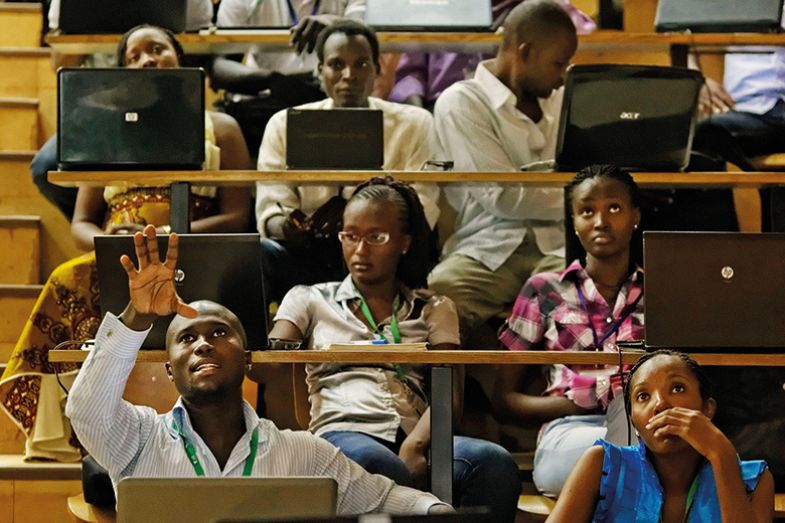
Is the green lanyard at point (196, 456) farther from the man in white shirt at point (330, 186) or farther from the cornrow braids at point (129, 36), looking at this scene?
the cornrow braids at point (129, 36)

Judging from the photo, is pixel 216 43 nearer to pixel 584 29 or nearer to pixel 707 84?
pixel 584 29

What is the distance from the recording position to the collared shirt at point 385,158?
4078mm

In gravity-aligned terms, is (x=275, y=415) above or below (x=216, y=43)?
below

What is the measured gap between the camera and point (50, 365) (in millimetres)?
3807

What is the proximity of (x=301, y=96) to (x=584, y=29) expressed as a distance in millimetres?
953

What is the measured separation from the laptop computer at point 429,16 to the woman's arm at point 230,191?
0.54 metres

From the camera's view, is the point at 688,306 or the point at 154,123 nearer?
the point at 688,306

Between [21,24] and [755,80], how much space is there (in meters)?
2.59

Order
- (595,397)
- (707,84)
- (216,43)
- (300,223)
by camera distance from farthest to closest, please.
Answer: (707,84)
(216,43)
(300,223)
(595,397)

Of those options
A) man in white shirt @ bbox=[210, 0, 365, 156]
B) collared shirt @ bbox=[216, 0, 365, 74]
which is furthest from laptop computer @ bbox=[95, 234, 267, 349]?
collared shirt @ bbox=[216, 0, 365, 74]

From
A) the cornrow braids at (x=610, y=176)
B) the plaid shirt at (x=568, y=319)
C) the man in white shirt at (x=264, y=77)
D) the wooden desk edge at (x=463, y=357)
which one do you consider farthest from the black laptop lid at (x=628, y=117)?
the man in white shirt at (x=264, y=77)

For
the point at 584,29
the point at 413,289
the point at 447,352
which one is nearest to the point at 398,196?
the point at 413,289

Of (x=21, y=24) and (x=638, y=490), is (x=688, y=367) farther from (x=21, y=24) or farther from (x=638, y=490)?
(x=21, y=24)

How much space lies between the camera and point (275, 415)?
3604mm
